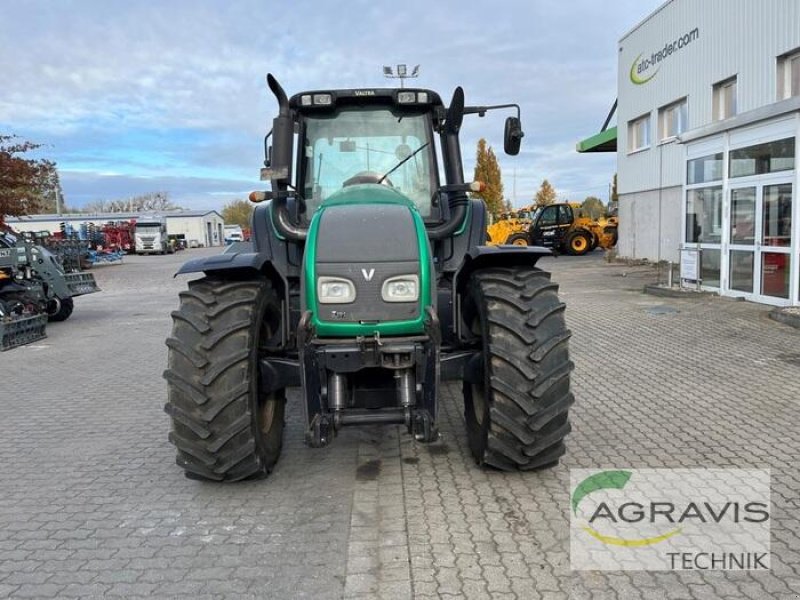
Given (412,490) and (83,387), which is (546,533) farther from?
(83,387)

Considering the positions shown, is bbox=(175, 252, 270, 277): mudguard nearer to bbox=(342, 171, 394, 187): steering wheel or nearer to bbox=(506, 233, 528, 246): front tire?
bbox=(342, 171, 394, 187): steering wheel

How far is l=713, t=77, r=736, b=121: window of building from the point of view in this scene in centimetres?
1709

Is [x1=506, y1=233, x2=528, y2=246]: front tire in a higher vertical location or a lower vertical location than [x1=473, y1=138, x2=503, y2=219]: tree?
lower

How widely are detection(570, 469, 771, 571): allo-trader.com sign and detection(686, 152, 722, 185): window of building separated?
10.1 meters

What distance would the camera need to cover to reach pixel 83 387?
7.45 m

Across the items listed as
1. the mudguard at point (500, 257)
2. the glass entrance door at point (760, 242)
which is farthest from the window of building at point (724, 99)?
the mudguard at point (500, 257)

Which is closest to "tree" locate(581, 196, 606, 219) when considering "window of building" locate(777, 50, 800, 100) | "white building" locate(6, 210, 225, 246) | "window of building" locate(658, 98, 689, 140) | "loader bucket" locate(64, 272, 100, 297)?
"white building" locate(6, 210, 225, 246)

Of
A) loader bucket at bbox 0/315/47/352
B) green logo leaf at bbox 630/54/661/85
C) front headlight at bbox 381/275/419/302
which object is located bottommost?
loader bucket at bbox 0/315/47/352

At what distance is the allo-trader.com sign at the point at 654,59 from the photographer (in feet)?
61.0

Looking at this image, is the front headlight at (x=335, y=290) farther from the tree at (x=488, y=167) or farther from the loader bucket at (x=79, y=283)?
the tree at (x=488, y=167)

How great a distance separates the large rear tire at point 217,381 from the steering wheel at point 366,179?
1304 millimetres

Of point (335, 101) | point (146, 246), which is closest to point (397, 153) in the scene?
point (335, 101)

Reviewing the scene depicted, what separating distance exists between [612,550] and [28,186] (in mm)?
24550

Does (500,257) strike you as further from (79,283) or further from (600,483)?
(79,283)
